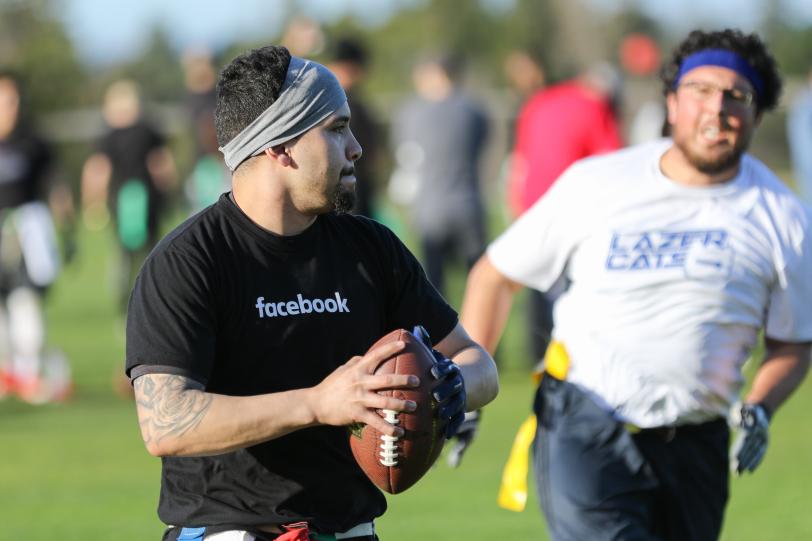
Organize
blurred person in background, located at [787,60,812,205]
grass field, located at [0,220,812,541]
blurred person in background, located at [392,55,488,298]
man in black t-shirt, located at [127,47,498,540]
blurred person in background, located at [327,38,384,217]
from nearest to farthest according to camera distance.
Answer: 1. man in black t-shirt, located at [127,47,498,540]
2. grass field, located at [0,220,812,541]
3. blurred person in background, located at [327,38,384,217]
4. blurred person in background, located at [392,55,488,298]
5. blurred person in background, located at [787,60,812,205]

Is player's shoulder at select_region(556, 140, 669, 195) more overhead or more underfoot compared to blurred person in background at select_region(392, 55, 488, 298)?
more overhead

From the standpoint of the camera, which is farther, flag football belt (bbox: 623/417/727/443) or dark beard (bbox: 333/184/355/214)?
flag football belt (bbox: 623/417/727/443)

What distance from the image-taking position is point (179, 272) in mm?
4035

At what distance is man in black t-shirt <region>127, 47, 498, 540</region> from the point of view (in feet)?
13.1

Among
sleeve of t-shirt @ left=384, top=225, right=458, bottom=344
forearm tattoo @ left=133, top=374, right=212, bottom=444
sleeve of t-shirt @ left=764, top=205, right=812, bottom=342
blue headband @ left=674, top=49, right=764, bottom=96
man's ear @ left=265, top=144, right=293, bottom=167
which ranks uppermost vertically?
blue headband @ left=674, top=49, right=764, bottom=96

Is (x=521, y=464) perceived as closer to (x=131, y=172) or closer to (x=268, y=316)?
(x=268, y=316)

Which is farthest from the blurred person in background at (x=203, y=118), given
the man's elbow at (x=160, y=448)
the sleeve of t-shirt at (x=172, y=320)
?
the man's elbow at (x=160, y=448)

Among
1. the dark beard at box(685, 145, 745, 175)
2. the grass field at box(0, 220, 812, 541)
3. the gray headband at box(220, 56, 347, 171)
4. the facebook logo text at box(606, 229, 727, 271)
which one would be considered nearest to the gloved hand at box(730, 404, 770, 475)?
the facebook logo text at box(606, 229, 727, 271)

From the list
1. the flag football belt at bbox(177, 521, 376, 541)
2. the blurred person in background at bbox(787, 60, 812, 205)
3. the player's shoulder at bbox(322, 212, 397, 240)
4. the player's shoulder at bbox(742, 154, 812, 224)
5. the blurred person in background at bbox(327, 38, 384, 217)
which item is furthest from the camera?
the blurred person in background at bbox(787, 60, 812, 205)

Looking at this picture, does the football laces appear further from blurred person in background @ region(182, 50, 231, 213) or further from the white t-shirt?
blurred person in background @ region(182, 50, 231, 213)

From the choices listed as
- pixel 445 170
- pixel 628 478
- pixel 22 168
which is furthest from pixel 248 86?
pixel 445 170

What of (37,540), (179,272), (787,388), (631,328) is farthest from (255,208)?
(37,540)

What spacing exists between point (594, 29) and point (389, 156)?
29.2 metres

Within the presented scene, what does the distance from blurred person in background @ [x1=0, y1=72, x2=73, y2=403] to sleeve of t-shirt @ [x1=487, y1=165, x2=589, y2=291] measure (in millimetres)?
8069
